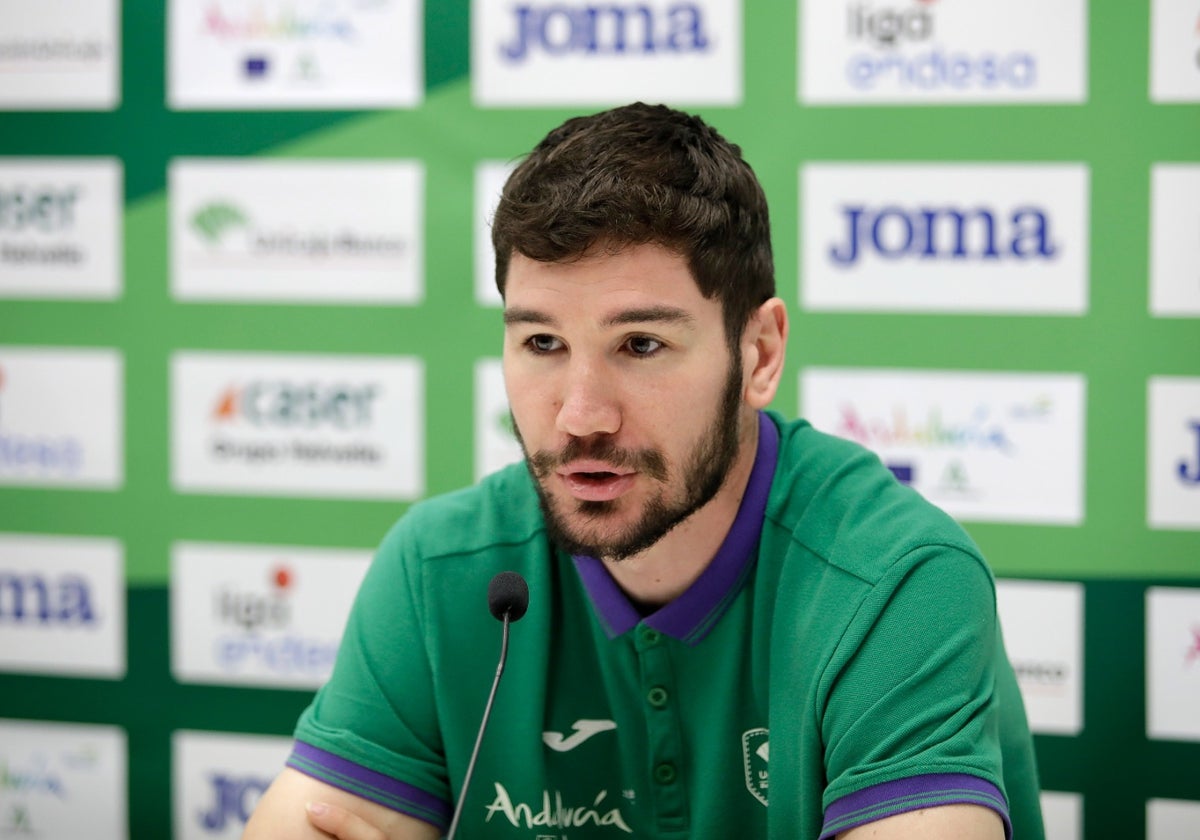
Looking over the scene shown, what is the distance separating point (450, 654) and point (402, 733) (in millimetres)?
100

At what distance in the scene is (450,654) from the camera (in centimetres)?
147

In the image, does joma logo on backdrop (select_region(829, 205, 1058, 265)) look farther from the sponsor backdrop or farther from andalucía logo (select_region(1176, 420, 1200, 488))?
andalucía logo (select_region(1176, 420, 1200, 488))

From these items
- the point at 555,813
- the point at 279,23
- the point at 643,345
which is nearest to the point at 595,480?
the point at 643,345

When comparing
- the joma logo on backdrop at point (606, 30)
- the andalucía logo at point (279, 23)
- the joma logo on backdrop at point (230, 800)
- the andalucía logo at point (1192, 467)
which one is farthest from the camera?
the joma logo on backdrop at point (230, 800)

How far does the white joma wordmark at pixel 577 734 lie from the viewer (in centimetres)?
145

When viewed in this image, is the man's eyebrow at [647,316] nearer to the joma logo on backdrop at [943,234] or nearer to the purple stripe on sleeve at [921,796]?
the purple stripe on sleeve at [921,796]

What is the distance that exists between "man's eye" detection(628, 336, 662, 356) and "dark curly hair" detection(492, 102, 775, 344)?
8 centimetres

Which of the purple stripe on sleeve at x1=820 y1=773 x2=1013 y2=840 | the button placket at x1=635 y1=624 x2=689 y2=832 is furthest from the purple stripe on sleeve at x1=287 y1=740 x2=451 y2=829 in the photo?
the purple stripe on sleeve at x1=820 y1=773 x2=1013 y2=840

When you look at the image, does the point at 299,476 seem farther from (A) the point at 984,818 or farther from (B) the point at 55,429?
(A) the point at 984,818

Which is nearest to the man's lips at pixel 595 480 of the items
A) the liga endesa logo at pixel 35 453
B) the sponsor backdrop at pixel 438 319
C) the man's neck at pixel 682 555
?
the man's neck at pixel 682 555

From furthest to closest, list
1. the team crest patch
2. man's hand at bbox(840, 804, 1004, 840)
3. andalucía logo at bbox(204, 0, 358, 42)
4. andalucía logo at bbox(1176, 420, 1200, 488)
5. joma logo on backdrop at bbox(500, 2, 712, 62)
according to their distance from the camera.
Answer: andalucía logo at bbox(204, 0, 358, 42), joma logo on backdrop at bbox(500, 2, 712, 62), andalucía logo at bbox(1176, 420, 1200, 488), the team crest patch, man's hand at bbox(840, 804, 1004, 840)

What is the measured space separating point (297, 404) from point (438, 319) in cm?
35

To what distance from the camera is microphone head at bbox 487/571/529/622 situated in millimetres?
1255

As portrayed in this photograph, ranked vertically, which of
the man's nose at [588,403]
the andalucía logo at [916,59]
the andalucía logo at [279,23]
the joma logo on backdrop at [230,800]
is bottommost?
the joma logo on backdrop at [230,800]
